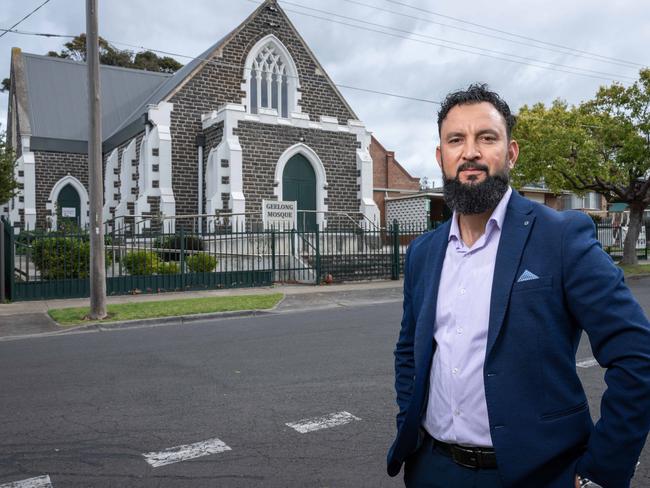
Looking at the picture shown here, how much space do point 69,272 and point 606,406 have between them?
593 inches

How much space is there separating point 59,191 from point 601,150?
1032 inches

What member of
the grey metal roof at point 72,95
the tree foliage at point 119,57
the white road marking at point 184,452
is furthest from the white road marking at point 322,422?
the tree foliage at point 119,57

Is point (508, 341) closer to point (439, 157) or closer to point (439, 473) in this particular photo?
point (439, 473)

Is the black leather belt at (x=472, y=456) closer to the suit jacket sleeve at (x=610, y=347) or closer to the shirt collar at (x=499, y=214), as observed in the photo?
the suit jacket sleeve at (x=610, y=347)

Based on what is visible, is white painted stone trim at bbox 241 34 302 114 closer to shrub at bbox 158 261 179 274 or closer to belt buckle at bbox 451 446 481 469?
shrub at bbox 158 261 179 274

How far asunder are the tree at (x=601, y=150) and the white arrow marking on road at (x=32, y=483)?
19.9 metres

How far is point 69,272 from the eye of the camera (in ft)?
49.0

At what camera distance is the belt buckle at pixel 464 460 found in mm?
1997

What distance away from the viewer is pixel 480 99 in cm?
213

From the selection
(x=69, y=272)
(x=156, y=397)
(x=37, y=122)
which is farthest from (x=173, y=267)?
(x=37, y=122)

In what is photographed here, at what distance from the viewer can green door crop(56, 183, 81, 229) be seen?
3170cm

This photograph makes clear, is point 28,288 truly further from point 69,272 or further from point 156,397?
point 156,397

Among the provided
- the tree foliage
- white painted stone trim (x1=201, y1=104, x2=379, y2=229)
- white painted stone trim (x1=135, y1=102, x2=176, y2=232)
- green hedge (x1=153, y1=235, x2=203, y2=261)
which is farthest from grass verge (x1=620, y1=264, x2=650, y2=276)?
the tree foliage

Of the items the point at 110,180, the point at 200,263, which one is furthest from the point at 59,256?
the point at 110,180
